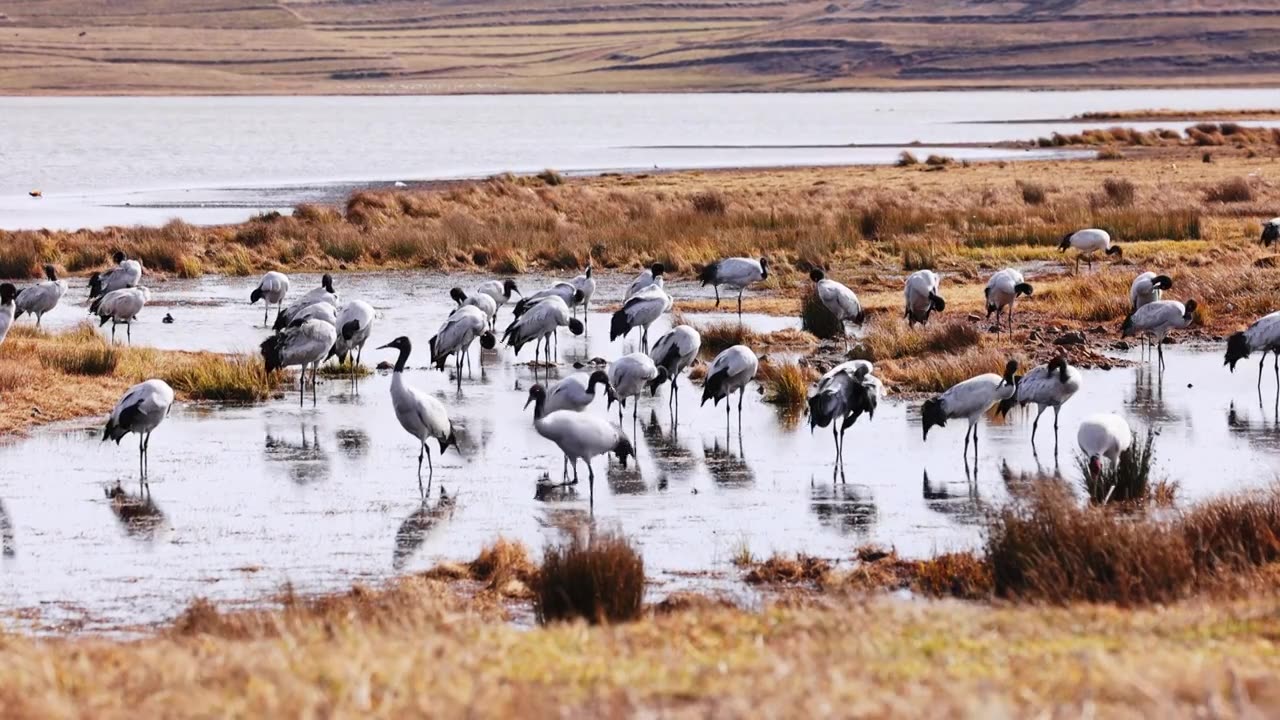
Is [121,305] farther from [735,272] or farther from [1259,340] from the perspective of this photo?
[1259,340]

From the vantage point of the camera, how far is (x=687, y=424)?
19.0m

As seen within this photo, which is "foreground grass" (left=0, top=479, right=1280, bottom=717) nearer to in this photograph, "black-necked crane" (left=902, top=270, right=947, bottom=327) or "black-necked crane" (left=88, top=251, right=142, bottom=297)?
"black-necked crane" (left=902, top=270, right=947, bottom=327)

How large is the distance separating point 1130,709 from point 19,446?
1363 cm

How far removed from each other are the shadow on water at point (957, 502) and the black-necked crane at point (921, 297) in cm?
856

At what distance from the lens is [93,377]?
21.0 m

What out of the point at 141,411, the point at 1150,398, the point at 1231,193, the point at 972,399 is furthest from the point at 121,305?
the point at 1231,193

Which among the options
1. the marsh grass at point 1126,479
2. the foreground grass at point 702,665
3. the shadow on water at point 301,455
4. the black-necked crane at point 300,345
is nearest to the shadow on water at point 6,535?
the shadow on water at point 301,455

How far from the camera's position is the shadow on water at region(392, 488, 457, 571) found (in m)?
13.1

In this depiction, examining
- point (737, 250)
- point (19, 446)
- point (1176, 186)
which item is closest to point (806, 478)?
point (19, 446)

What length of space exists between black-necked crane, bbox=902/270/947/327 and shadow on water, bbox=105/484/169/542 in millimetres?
11998

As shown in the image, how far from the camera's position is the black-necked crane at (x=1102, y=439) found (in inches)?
559

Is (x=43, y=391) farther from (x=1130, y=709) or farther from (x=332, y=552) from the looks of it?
(x=1130, y=709)

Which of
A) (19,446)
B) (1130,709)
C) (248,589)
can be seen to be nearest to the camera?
(1130,709)

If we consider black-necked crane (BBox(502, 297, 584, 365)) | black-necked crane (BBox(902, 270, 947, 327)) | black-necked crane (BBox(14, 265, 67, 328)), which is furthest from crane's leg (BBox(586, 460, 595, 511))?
black-necked crane (BBox(14, 265, 67, 328))
